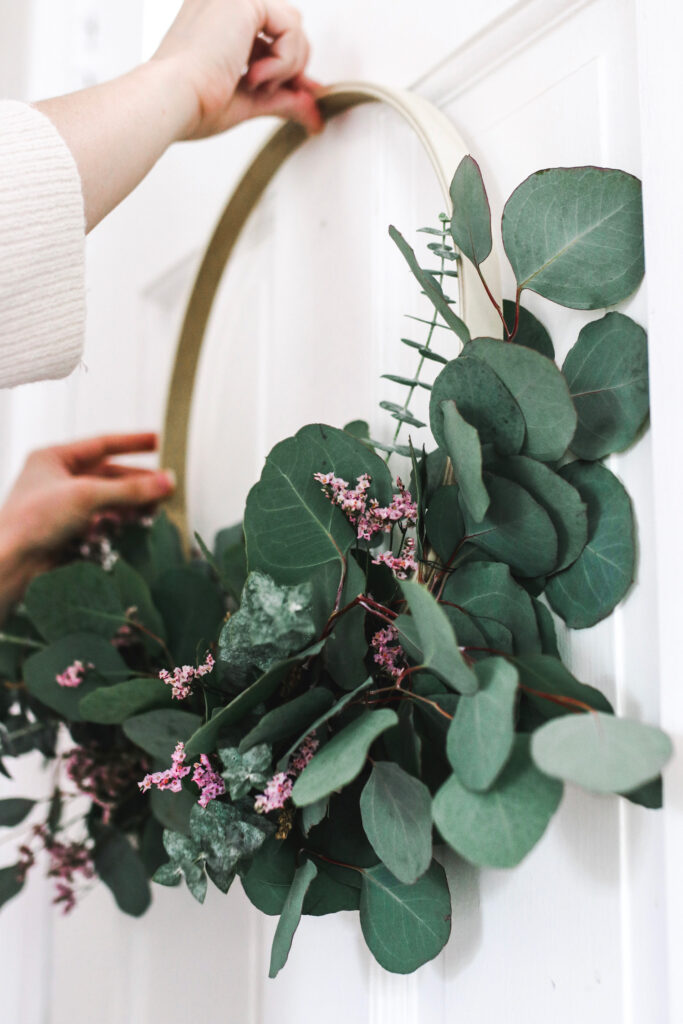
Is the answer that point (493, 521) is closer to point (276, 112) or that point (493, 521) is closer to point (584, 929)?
point (584, 929)

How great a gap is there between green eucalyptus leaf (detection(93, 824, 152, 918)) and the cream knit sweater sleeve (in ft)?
1.22

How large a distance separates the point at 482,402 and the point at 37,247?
276 mm

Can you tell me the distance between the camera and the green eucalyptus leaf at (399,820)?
330mm

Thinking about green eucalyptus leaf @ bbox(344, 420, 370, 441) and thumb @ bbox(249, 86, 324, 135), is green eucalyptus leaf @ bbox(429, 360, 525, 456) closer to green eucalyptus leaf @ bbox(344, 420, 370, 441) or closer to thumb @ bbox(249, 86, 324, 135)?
green eucalyptus leaf @ bbox(344, 420, 370, 441)

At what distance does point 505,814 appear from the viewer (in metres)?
0.29

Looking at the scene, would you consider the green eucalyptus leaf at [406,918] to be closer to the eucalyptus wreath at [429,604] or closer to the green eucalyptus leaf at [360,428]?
the eucalyptus wreath at [429,604]

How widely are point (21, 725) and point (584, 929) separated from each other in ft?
1.54

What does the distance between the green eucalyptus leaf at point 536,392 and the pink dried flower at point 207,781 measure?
0.69ft

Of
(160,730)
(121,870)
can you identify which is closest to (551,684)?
(160,730)

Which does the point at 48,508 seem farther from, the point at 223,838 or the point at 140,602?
the point at 223,838

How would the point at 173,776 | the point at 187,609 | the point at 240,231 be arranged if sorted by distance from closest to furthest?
the point at 173,776, the point at 187,609, the point at 240,231

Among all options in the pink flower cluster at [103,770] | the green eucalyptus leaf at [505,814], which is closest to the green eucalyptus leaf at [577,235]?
the green eucalyptus leaf at [505,814]

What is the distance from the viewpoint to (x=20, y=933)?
34.6 inches

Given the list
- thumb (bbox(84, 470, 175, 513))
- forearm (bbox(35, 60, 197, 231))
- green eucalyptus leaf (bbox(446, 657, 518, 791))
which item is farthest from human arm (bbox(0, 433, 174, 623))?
green eucalyptus leaf (bbox(446, 657, 518, 791))
